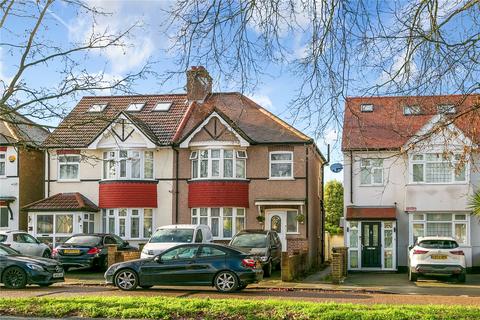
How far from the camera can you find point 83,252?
1050 inches

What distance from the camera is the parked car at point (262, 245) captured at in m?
24.7

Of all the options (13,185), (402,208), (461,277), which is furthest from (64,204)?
(461,277)

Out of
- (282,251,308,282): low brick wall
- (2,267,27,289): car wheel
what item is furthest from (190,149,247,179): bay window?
(2,267,27,289): car wheel

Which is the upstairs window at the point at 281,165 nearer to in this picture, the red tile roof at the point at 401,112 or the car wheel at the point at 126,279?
the car wheel at the point at 126,279

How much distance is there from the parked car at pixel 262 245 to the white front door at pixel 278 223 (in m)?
5.27

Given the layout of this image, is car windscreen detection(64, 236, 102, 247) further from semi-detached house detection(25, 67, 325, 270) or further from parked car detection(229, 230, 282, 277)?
parked car detection(229, 230, 282, 277)

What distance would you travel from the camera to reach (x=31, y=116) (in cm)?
1489

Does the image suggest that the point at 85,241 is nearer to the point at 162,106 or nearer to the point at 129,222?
the point at 129,222

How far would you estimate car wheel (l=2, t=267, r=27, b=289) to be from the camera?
19.4 m

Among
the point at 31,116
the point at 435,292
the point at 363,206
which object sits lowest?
the point at 435,292

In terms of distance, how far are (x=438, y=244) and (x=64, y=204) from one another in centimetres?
1772

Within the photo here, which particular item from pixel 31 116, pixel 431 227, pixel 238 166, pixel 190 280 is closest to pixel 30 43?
pixel 31 116

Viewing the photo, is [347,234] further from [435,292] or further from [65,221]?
[65,221]

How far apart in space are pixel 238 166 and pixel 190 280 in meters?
13.9
